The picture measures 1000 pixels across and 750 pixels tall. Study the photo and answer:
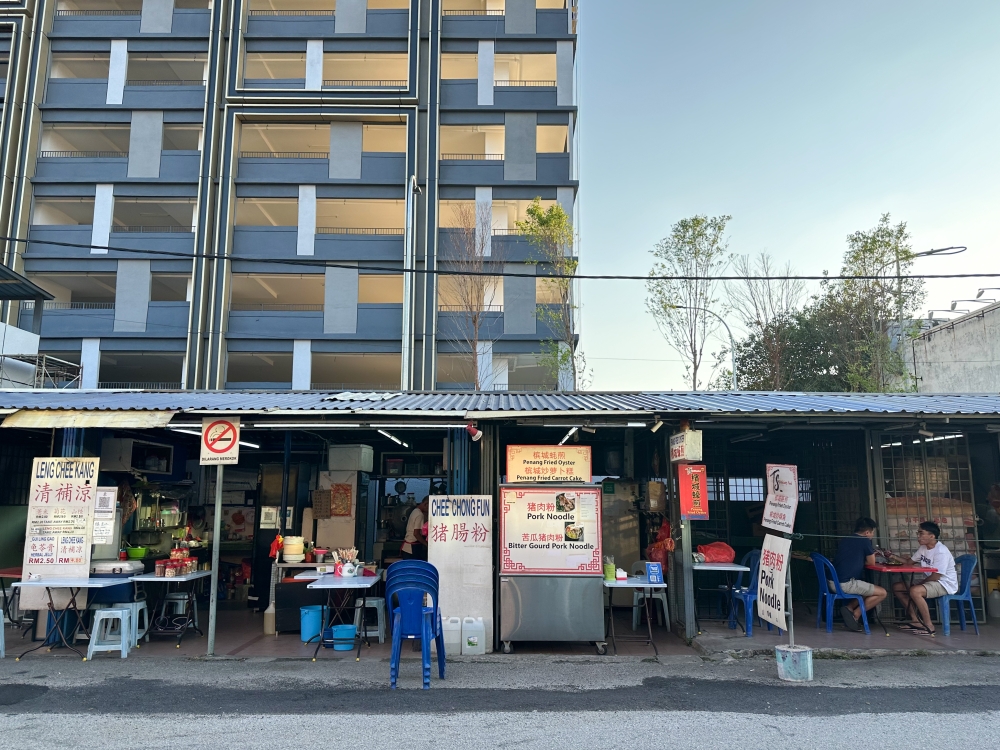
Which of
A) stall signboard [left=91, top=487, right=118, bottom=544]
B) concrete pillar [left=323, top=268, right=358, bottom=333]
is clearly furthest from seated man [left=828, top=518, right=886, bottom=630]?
concrete pillar [left=323, top=268, right=358, bottom=333]

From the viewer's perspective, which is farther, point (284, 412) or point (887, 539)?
point (887, 539)

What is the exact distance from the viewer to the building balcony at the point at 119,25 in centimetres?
2856

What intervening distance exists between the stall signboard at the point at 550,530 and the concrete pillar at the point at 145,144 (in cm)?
2436

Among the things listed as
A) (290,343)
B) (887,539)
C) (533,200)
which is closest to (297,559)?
(887,539)

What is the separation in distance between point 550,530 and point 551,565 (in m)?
0.43

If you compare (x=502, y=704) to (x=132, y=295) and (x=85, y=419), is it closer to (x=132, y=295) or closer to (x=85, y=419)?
(x=85, y=419)

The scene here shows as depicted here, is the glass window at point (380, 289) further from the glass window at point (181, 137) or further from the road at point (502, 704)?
the road at point (502, 704)

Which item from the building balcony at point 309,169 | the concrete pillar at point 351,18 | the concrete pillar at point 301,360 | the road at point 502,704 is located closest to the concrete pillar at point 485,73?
the building balcony at point 309,169

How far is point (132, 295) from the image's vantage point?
89.6 ft

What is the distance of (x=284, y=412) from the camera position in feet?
30.1

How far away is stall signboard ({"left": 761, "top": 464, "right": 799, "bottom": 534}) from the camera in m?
8.00

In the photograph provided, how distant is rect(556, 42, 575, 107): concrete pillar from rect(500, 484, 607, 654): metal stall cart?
22.3m

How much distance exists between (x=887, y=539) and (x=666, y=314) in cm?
1642

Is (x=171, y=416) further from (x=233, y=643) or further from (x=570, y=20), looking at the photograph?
(x=570, y=20)
